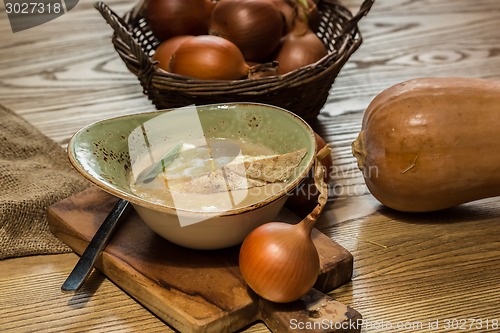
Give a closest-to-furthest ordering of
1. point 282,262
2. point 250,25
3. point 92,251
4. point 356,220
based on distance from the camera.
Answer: point 282,262, point 92,251, point 356,220, point 250,25

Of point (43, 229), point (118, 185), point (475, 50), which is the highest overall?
point (118, 185)

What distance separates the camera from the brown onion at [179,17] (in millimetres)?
1231

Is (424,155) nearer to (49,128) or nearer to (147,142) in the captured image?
(147,142)

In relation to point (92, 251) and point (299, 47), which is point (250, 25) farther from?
point (92, 251)

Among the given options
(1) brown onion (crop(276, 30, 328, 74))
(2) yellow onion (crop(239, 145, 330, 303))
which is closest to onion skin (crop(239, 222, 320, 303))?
(2) yellow onion (crop(239, 145, 330, 303))

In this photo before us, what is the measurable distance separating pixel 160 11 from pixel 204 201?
541 millimetres

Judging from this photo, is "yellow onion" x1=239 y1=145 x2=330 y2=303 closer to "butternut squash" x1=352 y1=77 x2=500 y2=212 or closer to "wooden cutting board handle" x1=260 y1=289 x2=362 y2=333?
"wooden cutting board handle" x1=260 y1=289 x2=362 y2=333

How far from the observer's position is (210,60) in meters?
1.08

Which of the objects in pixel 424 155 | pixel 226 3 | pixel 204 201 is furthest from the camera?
pixel 226 3

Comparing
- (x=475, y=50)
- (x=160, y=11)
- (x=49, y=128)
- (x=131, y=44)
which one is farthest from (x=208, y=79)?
(x=475, y=50)

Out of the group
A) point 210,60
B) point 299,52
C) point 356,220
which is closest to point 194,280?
point 356,220

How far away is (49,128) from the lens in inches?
49.1

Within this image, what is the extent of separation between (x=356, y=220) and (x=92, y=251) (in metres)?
0.37

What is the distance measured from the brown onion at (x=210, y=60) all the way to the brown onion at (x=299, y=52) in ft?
0.32
